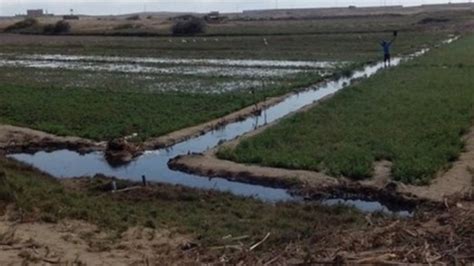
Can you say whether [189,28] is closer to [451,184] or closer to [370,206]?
[451,184]

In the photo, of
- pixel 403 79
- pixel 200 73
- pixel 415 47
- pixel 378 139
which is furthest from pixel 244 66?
pixel 378 139

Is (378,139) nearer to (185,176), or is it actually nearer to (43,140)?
(185,176)

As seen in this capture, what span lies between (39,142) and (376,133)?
906 centimetres

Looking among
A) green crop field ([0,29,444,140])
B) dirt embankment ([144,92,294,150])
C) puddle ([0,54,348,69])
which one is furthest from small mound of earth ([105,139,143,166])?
puddle ([0,54,348,69])

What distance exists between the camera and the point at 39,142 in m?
19.2

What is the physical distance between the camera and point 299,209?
12211 mm

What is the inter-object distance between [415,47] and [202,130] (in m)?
32.8

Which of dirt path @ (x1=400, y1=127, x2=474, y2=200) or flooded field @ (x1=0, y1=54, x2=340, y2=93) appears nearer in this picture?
dirt path @ (x1=400, y1=127, x2=474, y2=200)

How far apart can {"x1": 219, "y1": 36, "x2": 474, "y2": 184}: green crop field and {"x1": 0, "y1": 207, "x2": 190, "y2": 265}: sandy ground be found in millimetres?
5435

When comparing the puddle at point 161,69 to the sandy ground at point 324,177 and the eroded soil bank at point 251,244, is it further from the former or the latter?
the eroded soil bank at point 251,244

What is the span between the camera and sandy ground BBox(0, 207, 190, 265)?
9.19m

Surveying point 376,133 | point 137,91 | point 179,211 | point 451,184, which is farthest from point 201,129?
point 137,91

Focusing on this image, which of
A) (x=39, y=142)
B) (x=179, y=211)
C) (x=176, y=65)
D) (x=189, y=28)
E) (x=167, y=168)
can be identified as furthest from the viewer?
(x=189, y=28)

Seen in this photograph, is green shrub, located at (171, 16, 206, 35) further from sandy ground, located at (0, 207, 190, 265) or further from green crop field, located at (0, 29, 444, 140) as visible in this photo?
sandy ground, located at (0, 207, 190, 265)
